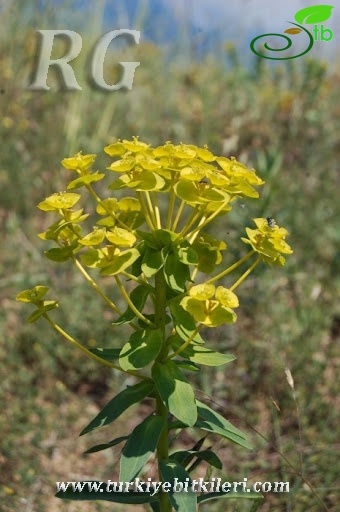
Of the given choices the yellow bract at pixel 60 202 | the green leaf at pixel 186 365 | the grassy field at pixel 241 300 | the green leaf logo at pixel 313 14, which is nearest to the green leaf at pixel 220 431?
the green leaf at pixel 186 365

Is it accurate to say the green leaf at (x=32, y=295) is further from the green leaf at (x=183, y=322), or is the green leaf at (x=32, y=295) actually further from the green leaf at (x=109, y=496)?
the green leaf at (x=109, y=496)

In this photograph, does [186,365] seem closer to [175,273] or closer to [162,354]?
[162,354]

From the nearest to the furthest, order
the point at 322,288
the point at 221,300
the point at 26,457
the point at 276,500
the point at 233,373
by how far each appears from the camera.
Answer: the point at 221,300, the point at 276,500, the point at 26,457, the point at 233,373, the point at 322,288

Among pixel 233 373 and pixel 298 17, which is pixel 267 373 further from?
pixel 298 17

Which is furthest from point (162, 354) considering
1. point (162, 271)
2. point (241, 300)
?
point (241, 300)

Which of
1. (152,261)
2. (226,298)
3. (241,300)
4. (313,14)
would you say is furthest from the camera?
(241,300)

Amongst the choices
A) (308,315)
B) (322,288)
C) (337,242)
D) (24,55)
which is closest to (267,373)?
(308,315)

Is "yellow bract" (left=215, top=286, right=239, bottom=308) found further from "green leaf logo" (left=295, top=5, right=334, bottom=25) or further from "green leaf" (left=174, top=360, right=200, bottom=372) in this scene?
"green leaf logo" (left=295, top=5, right=334, bottom=25)
